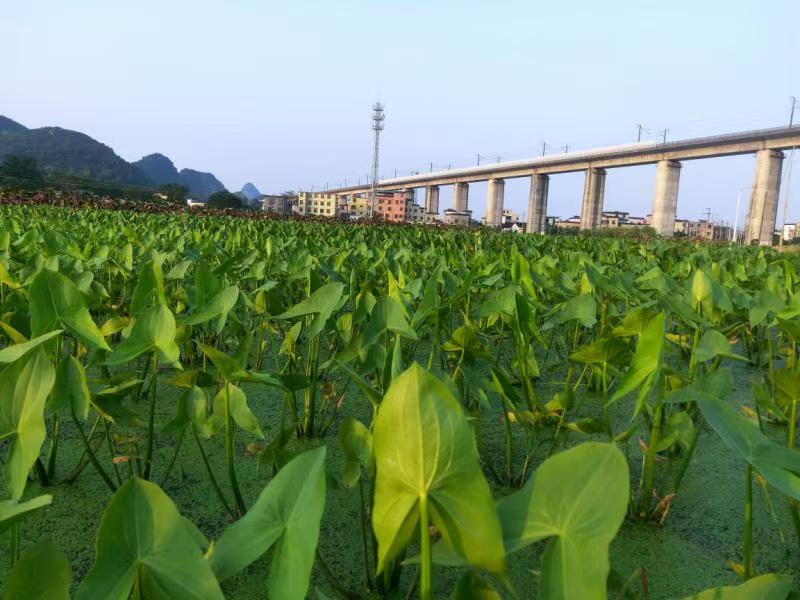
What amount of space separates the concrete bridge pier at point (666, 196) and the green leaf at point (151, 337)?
22861 mm

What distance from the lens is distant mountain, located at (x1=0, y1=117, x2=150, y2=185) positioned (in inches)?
2338

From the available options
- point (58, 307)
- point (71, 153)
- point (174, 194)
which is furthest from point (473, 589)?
point (71, 153)

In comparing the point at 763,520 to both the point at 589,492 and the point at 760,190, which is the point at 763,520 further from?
the point at 760,190

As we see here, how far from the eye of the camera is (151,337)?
708mm

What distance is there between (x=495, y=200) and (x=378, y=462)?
104 feet

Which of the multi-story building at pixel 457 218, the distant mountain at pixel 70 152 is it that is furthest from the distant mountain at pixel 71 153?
the multi-story building at pixel 457 218

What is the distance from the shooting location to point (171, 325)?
70cm

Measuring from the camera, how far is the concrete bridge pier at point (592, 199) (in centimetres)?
2545

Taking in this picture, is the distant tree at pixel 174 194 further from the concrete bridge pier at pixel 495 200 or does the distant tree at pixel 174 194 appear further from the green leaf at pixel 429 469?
the concrete bridge pier at pixel 495 200

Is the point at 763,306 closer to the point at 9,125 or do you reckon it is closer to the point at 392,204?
the point at 392,204

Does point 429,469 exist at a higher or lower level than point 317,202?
lower

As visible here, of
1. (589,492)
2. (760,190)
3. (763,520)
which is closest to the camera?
(589,492)

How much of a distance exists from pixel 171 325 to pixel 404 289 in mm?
647

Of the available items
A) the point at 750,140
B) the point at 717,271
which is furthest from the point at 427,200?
the point at 717,271
